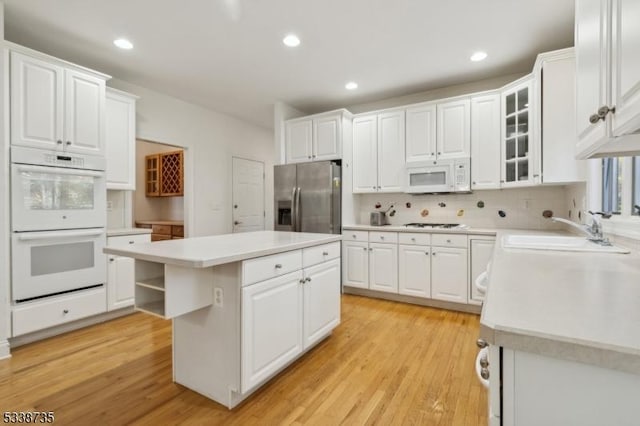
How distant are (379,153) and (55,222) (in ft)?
11.5

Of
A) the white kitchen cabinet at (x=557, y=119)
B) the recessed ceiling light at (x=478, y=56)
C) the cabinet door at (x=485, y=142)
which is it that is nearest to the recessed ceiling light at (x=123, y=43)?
the recessed ceiling light at (x=478, y=56)

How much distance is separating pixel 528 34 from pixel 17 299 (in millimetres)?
4842

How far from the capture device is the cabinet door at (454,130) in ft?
11.5

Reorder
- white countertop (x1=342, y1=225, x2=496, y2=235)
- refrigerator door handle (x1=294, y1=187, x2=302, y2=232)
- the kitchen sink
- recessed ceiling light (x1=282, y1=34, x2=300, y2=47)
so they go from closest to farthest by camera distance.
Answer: the kitchen sink → recessed ceiling light (x1=282, y1=34, x2=300, y2=47) → white countertop (x1=342, y1=225, x2=496, y2=235) → refrigerator door handle (x1=294, y1=187, x2=302, y2=232)

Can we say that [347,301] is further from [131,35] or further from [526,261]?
[131,35]

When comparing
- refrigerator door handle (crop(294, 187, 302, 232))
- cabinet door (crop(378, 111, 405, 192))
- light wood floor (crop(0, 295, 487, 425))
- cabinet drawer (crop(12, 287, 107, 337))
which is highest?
cabinet door (crop(378, 111, 405, 192))

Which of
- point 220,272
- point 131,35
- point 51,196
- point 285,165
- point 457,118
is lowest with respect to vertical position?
point 220,272

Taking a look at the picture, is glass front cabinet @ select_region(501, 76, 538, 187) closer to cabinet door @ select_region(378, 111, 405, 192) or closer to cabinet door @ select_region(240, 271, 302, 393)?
cabinet door @ select_region(378, 111, 405, 192)

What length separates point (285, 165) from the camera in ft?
14.1

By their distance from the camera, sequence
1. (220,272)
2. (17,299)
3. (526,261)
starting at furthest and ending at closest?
(17,299) → (220,272) → (526,261)

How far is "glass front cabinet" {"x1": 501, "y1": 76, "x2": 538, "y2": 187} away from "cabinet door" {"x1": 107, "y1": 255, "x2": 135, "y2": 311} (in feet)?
13.1

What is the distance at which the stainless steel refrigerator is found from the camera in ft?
12.9

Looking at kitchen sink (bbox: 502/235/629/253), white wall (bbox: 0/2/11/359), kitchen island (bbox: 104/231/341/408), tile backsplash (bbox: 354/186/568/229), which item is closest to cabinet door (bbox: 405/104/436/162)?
tile backsplash (bbox: 354/186/568/229)

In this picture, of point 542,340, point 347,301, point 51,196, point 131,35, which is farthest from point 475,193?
point 51,196
